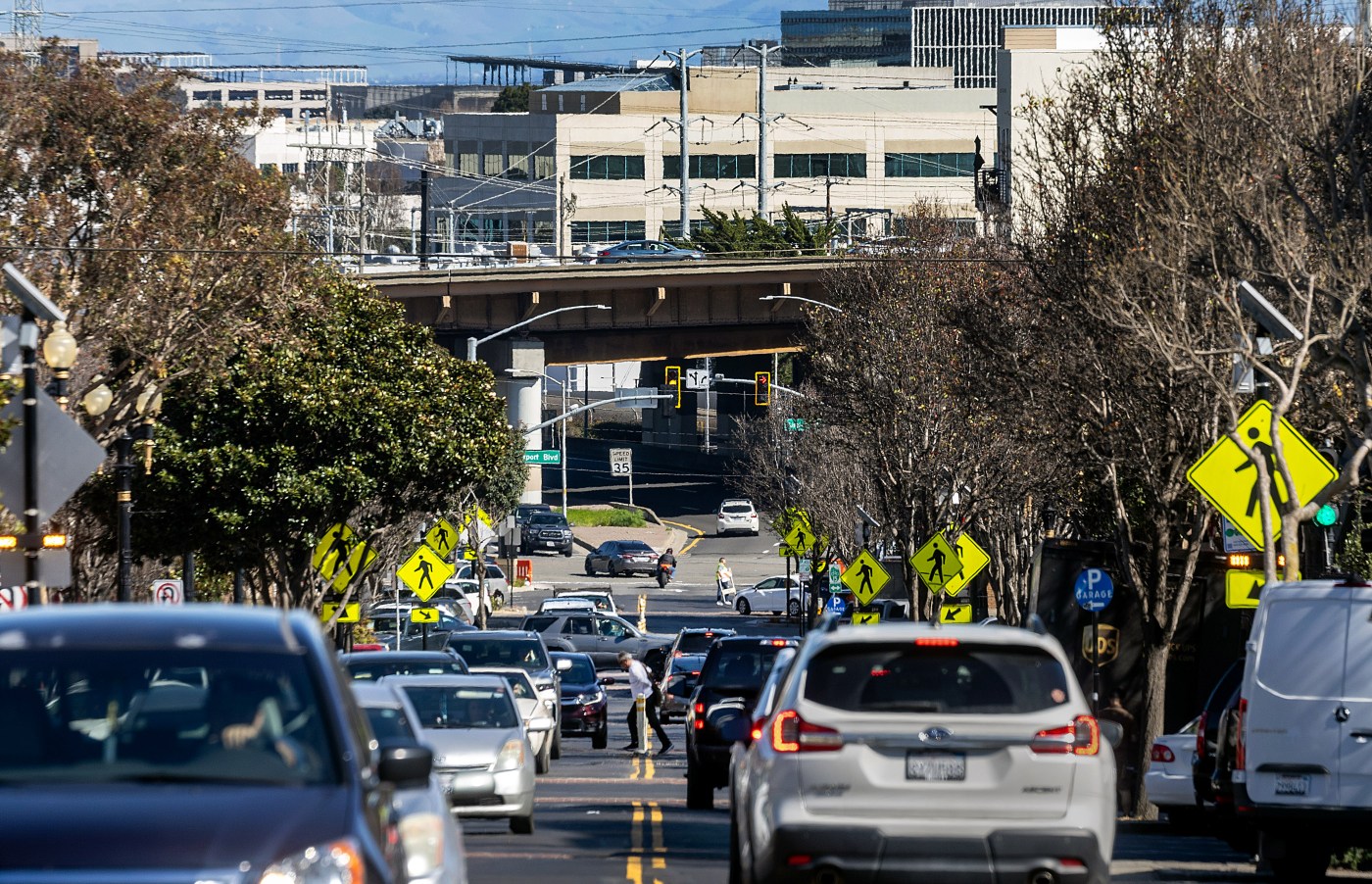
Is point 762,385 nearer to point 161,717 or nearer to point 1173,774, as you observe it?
point 1173,774

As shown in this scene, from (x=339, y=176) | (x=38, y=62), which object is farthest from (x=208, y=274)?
(x=339, y=176)

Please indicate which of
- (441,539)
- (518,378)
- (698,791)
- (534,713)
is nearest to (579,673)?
(441,539)

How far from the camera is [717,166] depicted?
4769 inches

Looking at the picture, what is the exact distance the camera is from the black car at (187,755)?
20.3ft

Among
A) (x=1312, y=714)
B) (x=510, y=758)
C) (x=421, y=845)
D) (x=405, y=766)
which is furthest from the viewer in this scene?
(x=510, y=758)

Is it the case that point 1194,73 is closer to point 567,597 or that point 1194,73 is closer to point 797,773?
point 797,773

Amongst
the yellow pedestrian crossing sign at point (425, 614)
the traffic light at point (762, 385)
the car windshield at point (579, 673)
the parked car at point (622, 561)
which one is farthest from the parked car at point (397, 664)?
the parked car at point (622, 561)

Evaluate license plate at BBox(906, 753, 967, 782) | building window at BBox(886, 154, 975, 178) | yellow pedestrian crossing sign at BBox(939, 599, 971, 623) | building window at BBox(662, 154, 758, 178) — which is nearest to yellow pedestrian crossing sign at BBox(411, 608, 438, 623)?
yellow pedestrian crossing sign at BBox(939, 599, 971, 623)

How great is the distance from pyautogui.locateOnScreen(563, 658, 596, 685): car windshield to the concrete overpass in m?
30.8

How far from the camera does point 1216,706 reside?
18609mm

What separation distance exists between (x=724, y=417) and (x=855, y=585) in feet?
232

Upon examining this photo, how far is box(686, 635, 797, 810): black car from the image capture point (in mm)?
20812

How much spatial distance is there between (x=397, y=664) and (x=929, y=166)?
106417 mm

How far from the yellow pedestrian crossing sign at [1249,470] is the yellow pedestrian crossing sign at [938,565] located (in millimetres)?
17092
